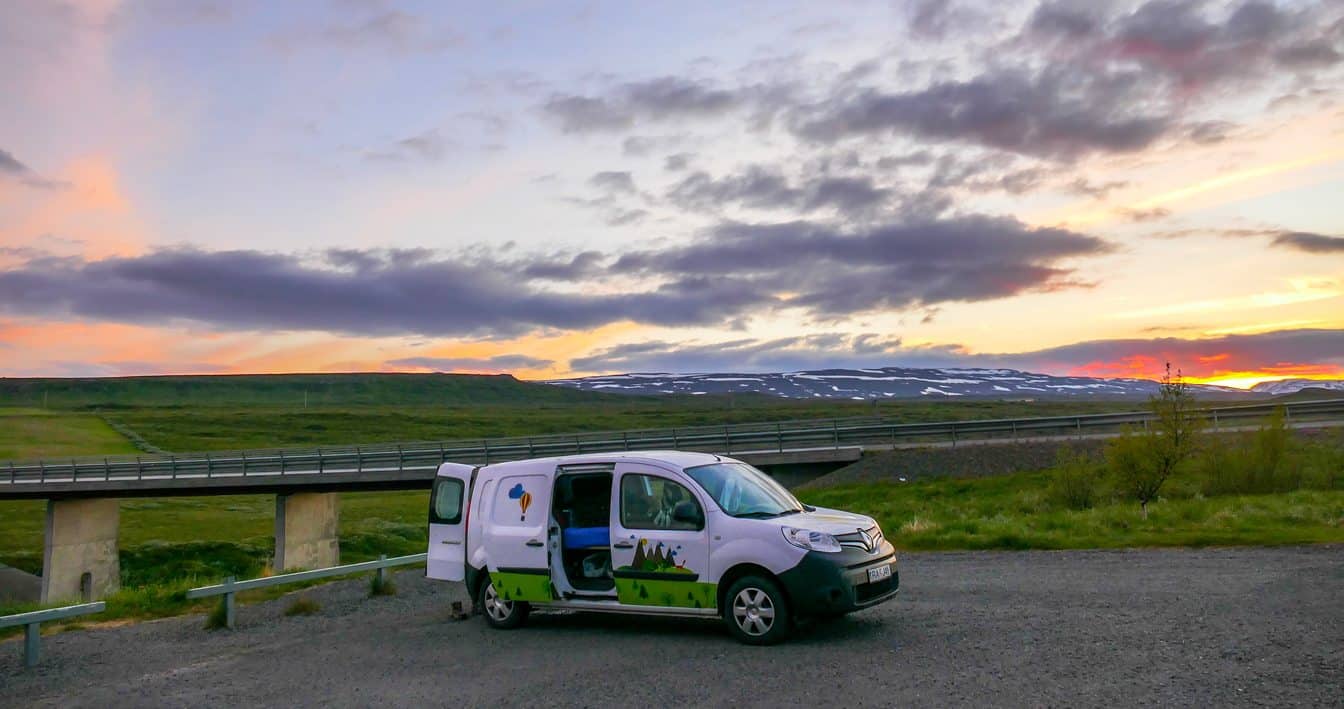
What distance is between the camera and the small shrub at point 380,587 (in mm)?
16500

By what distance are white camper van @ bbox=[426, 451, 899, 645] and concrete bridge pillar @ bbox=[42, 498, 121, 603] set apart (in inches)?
1506

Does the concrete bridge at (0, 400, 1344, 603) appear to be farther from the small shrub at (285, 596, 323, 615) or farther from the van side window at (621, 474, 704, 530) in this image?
the van side window at (621, 474, 704, 530)

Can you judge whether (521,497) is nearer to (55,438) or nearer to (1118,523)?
(1118,523)

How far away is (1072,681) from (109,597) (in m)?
15.3

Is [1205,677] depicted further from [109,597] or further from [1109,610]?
[109,597]

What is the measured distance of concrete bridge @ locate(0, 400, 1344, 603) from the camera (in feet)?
134

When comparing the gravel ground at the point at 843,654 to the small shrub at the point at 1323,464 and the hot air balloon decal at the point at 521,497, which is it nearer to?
the hot air balloon decal at the point at 521,497

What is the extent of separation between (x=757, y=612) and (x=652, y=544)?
4.61 ft

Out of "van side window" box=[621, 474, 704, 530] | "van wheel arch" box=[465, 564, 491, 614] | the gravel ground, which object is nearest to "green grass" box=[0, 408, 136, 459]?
the gravel ground

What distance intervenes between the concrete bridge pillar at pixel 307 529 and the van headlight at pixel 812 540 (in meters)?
36.0

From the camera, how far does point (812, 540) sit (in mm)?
9820

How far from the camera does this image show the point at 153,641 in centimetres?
1282

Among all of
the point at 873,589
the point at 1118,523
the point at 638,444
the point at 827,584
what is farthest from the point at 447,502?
the point at 638,444

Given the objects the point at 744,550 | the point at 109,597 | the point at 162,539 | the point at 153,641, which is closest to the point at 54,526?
the point at 162,539
